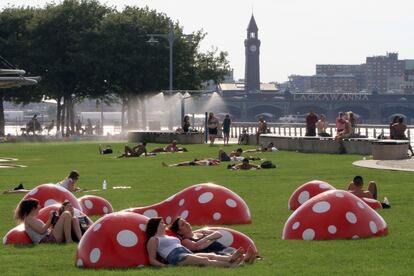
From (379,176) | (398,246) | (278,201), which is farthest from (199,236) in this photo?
(379,176)

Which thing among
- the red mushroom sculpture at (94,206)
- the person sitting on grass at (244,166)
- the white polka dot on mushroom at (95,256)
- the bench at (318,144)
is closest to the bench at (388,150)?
the bench at (318,144)

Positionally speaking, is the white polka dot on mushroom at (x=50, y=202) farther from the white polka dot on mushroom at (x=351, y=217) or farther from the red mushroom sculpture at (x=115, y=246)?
the red mushroom sculpture at (x=115, y=246)

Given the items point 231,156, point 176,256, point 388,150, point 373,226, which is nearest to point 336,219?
point 373,226

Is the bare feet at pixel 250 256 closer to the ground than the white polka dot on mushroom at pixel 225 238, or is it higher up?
closer to the ground

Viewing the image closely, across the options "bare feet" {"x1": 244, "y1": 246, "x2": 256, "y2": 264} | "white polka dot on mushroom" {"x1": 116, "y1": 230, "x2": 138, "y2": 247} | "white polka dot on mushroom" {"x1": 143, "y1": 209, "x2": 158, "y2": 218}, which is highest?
"white polka dot on mushroom" {"x1": 116, "y1": 230, "x2": 138, "y2": 247}

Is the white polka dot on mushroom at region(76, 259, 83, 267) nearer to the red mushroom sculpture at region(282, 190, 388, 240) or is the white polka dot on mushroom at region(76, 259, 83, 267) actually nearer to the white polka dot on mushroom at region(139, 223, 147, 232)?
the white polka dot on mushroom at region(139, 223, 147, 232)

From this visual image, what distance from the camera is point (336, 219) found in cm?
1788

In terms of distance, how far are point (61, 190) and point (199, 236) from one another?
22.5 ft

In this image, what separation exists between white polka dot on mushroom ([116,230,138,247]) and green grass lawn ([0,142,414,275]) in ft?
1.66

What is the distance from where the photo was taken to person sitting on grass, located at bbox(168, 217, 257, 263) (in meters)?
15.7

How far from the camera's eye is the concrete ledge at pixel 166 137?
64562 mm

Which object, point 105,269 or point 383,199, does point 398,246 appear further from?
point 383,199

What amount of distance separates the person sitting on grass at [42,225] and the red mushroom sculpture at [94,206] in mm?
4112

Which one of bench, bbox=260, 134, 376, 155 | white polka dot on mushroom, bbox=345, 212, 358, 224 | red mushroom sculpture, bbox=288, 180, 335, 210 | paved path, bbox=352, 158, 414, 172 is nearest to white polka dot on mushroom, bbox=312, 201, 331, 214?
white polka dot on mushroom, bbox=345, 212, 358, 224
